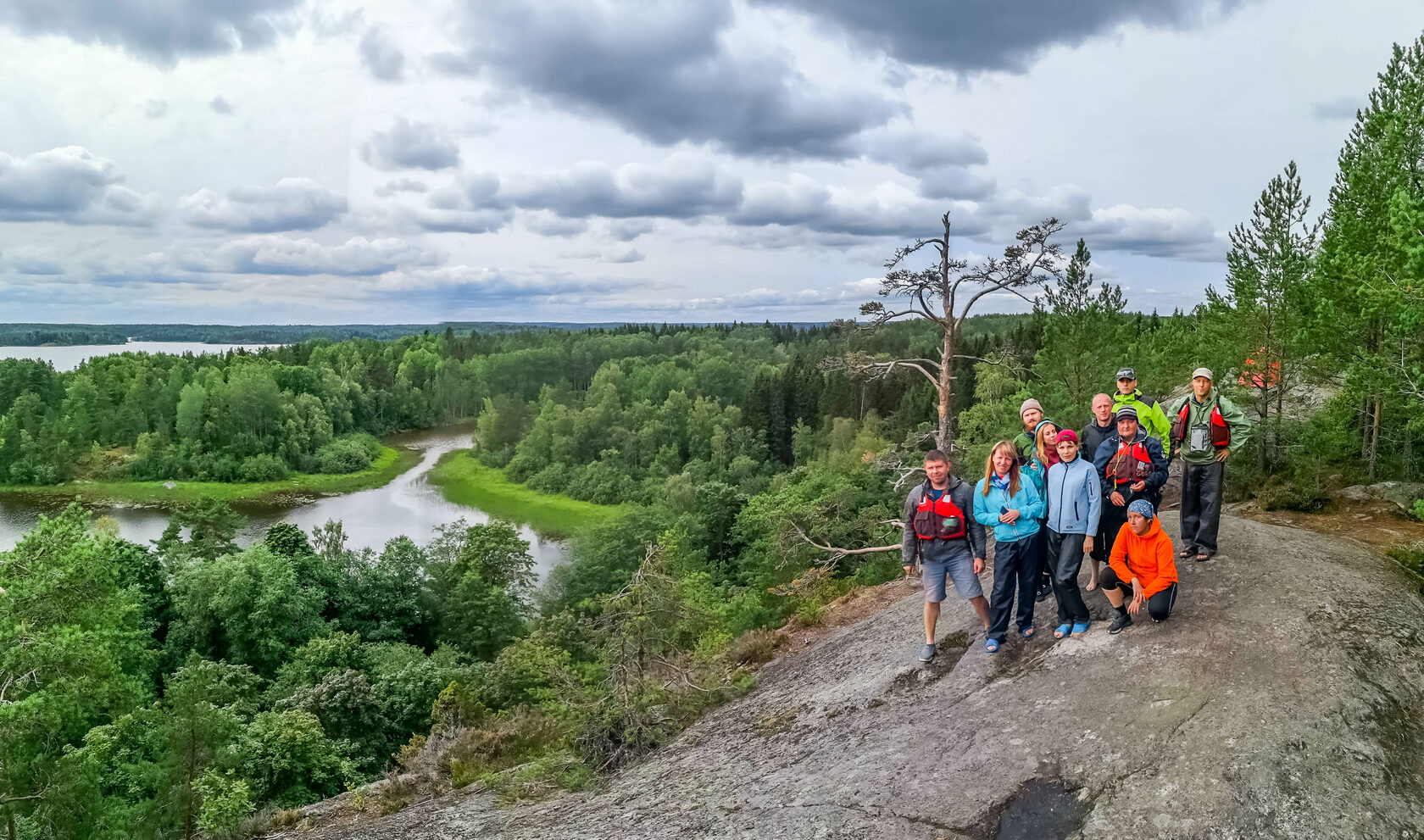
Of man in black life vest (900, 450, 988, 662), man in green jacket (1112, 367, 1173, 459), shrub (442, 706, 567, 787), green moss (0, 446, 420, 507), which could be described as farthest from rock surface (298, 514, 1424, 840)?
green moss (0, 446, 420, 507)

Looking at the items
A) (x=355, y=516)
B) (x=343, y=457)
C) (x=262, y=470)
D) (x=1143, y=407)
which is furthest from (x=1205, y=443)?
(x=343, y=457)

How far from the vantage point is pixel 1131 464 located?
7.44m

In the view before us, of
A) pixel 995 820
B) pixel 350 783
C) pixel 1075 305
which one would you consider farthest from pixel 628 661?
pixel 1075 305

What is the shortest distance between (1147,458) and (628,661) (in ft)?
20.3

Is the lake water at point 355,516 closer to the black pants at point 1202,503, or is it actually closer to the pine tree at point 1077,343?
the pine tree at point 1077,343

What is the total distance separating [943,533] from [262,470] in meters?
81.4

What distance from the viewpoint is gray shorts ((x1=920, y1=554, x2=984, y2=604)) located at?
7.66 meters

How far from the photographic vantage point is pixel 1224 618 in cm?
721

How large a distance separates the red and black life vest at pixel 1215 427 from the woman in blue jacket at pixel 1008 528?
2.43 m

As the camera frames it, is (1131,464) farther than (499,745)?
No

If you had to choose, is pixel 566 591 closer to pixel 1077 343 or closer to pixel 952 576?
pixel 1077 343

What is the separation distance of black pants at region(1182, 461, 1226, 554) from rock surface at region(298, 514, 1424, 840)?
11.2 inches

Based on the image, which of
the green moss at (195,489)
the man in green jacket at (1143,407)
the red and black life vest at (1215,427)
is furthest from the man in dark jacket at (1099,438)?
the green moss at (195,489)

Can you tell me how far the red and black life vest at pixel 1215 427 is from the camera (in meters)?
8.30
